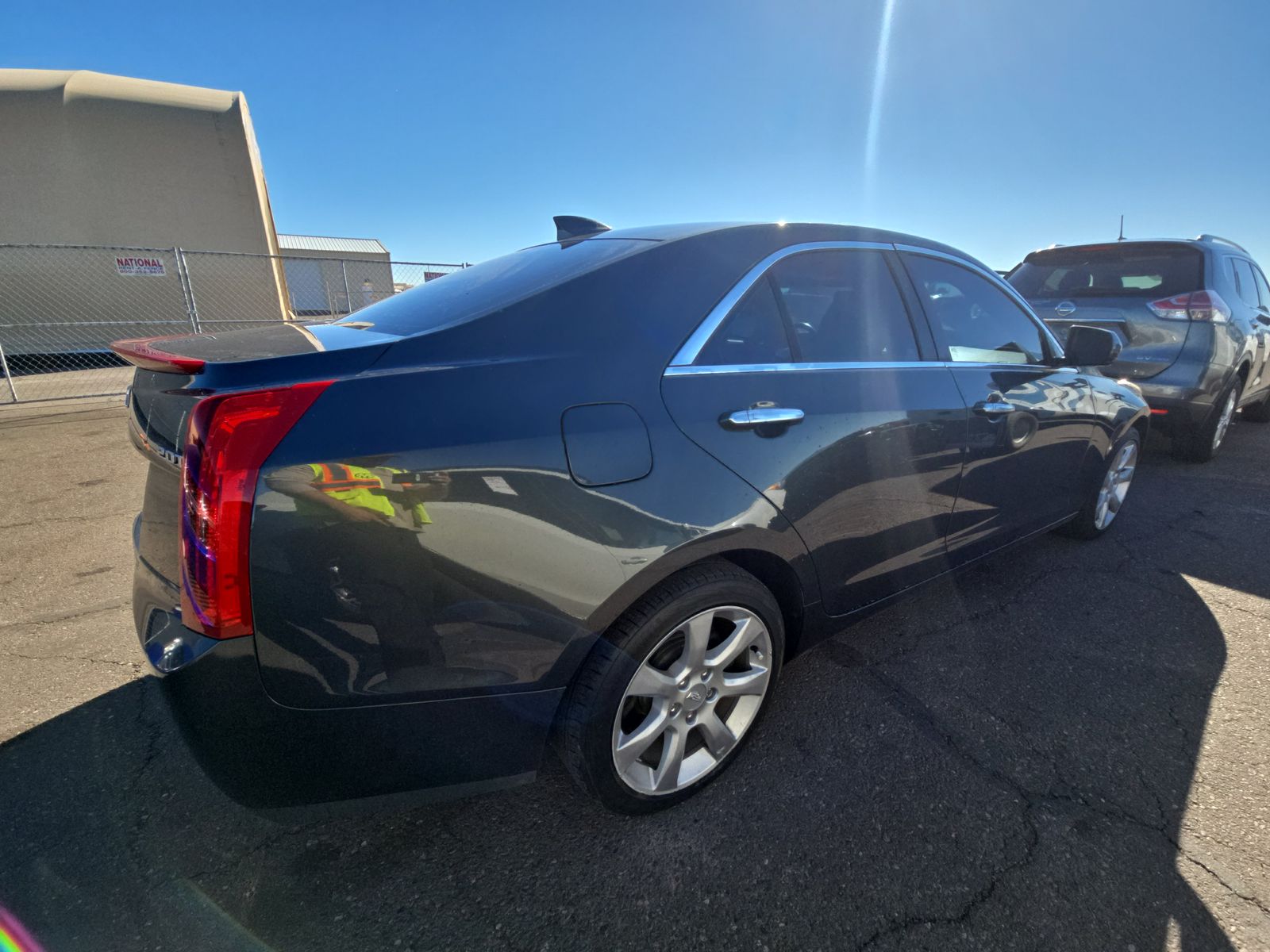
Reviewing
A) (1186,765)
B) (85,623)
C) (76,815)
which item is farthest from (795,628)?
(85,623)

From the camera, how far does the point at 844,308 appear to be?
2.28 m

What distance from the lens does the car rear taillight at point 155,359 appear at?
1321 millimetres

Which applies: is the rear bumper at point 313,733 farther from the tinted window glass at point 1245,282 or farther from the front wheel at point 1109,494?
the tinted window glass at point 1245,282

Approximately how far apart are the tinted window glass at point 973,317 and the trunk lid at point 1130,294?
1.92 metres

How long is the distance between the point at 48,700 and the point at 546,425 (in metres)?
2.25

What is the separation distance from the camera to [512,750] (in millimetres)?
1546

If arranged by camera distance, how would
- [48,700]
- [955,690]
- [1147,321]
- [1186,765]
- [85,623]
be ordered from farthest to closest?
[1147,321], [85,623], [955,690], [48,700], [1186,765]

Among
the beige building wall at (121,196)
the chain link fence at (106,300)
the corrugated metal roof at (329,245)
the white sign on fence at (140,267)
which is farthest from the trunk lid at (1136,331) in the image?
the corrugated metal roof at (329,245)

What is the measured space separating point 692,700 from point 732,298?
3.89 ft

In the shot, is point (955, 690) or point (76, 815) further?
point (955, 690)

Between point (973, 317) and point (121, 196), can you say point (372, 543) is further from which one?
point (121, 196)

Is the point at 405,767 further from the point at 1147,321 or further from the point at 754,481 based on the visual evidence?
the point at 1147,321

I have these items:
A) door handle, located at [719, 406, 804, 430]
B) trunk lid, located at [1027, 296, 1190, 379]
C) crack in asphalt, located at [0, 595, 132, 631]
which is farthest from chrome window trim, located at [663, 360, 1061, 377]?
crack in asphalt, located at [0, 595, 132, 631]

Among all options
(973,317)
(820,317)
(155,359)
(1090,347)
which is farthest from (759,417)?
(1090,347)
